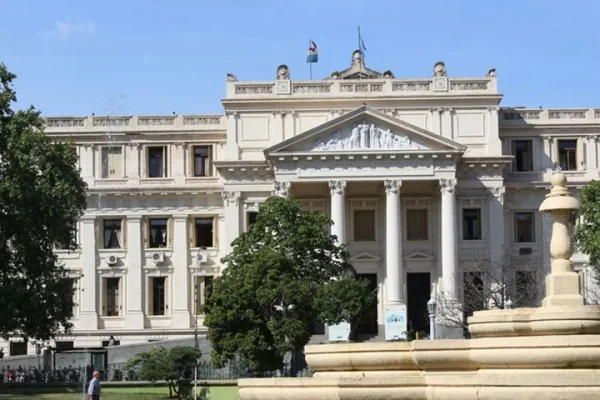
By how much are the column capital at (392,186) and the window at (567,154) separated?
12196 mm

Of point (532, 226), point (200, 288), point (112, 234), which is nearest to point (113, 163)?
point (112, 234)

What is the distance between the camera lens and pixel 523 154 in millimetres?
83625

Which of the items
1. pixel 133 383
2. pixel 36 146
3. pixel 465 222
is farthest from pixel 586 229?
pixel 36 146

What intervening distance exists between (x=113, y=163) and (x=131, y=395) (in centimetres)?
3315

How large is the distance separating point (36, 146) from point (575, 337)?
1493 inches

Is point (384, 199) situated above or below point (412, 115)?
below

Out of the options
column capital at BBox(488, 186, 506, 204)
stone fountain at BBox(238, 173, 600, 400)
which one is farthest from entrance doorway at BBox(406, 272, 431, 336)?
stone fountain at BBox(238, 173, 600, 400)

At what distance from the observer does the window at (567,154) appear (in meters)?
83.3

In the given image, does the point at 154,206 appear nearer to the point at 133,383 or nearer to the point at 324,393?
the point at 133,383

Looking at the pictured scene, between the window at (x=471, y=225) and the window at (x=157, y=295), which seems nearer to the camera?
the window at (x=471, y=225)

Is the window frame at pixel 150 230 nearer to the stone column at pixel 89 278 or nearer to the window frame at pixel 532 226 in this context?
the stone column at pixel 89 278

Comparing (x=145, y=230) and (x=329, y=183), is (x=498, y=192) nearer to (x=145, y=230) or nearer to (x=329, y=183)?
(x=329, y=183)

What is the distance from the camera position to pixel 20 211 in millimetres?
55781

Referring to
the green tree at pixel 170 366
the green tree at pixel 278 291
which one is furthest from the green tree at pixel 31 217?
the green tree at pixel 278 291
